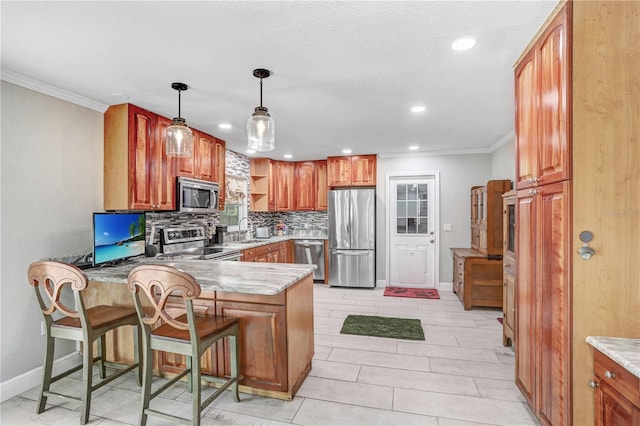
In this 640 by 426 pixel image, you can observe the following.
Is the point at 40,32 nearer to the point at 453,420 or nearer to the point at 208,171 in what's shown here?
the point at 208,171

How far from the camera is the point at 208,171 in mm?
4277

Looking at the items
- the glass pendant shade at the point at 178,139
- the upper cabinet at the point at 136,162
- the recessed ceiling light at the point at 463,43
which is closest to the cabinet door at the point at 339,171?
the upper cabinet at the point at 136,162

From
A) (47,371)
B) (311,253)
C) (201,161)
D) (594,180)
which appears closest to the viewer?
(594,180)

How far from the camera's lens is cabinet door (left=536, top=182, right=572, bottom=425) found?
1580mm

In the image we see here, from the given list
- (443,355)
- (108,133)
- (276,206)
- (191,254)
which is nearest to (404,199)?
(276,206)

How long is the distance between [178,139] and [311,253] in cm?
391

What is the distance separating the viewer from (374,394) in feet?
7.84

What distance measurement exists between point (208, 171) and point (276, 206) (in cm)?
220

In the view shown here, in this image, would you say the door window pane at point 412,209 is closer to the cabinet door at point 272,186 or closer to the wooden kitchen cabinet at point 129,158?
the cabinet door at point 272,186

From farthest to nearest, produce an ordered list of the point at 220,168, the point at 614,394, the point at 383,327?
the point at 220,168, the point at 383,327, the point at 614,394

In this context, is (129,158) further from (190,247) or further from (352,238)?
(352,238)

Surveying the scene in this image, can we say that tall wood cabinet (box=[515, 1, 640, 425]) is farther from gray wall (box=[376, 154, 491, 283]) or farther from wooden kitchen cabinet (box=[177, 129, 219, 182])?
gray wall (box=[376, 154, 491, 283])

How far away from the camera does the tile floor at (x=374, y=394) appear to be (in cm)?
211

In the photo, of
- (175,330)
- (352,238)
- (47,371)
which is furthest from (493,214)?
(47,371)
